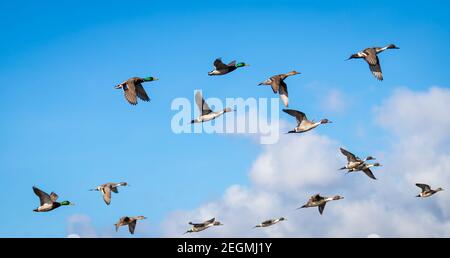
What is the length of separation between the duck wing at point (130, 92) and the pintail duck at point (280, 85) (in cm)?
596

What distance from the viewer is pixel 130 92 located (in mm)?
40031

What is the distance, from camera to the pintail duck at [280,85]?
40.7 metres

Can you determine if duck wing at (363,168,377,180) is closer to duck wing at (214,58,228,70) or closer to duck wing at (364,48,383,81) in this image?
duck wing at (364,48,383,81)

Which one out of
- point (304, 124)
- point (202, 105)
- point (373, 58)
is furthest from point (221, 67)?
point (373, 58)

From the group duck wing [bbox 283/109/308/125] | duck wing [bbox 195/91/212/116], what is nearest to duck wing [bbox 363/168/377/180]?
duck wing [bbox 283/109/308/125]

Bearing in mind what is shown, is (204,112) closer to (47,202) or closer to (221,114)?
(221,114)

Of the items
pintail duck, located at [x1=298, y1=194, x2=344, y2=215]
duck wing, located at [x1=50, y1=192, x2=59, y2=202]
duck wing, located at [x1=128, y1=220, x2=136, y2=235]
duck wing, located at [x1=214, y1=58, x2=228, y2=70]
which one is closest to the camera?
duck wing, located at [x1=214, y1=58, x2=228, y2=70]

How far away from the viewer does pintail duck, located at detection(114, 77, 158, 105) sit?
131 feet

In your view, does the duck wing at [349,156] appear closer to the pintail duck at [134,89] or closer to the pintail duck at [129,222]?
the pintail duck at [134,89]

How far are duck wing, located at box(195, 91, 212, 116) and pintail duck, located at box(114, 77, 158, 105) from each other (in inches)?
105

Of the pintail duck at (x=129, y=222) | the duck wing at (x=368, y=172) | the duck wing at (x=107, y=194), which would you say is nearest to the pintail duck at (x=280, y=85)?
the duck wing at (x=368, y=172)
